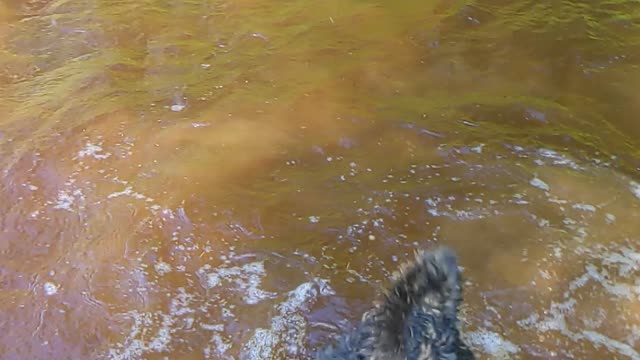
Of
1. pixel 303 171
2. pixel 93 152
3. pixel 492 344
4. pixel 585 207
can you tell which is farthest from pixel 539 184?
pixel 93 152

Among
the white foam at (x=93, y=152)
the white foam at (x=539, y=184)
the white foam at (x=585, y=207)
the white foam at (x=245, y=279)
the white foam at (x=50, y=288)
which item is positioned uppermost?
the white foam at (x=539, y=184)

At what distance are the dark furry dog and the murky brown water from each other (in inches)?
40.1

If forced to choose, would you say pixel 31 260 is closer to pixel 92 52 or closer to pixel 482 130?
pixel 92 52

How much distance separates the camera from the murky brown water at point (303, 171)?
332 cm

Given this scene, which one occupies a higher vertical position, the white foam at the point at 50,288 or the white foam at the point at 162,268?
the white foam at the point at 162,268

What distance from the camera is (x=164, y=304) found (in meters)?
3.36

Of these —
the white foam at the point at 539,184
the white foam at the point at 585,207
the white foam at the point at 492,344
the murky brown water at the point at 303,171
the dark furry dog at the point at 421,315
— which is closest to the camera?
the dark furry dog at the point at 421,315

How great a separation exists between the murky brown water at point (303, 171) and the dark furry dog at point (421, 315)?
1018 millimetres

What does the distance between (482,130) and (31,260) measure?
2.53 m

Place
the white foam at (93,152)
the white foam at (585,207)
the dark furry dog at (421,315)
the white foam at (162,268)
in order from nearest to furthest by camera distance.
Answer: the dark furry dog at (421,315)
the white foam at (162,268)
the white foam at (585,207)
the white foam at (93,152)

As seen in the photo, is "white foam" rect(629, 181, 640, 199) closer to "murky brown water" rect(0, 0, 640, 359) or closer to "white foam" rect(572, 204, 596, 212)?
"murky brown water" rect(0, 0, 640, 359)

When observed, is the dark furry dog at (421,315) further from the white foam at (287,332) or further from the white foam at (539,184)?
the white foam at (539,184)

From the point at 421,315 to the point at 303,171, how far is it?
1.95 metres

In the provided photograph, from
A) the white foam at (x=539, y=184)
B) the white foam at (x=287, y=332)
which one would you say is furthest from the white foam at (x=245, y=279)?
the white foam at (x=539, y=184)
